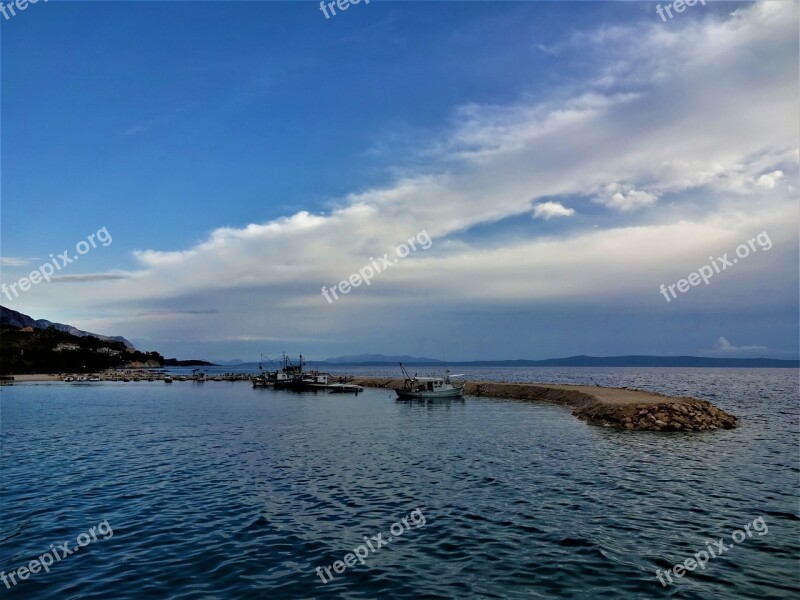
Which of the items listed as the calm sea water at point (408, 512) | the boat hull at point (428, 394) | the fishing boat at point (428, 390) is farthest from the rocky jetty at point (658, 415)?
the fishing boat at point (428, 390)

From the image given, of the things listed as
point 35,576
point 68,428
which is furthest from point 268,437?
point 35,576

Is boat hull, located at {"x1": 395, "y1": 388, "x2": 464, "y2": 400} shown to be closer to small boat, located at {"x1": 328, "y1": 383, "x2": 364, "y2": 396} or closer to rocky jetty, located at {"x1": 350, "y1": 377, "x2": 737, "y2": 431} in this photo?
small boat, located at {"x1": 328, "y1": 383, "x2": 364, "y2": 396}

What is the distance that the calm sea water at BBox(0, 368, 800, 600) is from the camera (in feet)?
48.2

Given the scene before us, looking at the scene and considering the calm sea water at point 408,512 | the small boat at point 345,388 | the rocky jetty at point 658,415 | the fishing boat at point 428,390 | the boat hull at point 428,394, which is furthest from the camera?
the small boat at point 345,388

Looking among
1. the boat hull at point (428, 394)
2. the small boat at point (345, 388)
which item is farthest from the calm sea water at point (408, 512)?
the small boat at point (345, 388)

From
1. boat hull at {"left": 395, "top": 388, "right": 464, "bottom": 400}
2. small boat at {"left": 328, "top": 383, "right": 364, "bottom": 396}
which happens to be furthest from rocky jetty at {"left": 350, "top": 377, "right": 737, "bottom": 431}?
small boat at {"left": 328, "top": 383, "right": 364, "bottom": 396}

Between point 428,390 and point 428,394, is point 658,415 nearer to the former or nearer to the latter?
point 428,394

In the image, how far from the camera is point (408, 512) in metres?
21.4

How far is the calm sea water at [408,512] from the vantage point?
578 inches

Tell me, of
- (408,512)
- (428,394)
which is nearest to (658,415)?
(408,512)

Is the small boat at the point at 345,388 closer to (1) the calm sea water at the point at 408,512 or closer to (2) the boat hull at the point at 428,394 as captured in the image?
(2) the boat hull at the point at 428,394

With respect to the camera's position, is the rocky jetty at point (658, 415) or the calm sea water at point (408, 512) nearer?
the calm sea water at point (408, 512)

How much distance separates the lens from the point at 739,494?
962 inches

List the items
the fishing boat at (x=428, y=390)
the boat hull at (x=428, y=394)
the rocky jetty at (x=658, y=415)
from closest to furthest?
the rocky jetty at (x=658, y=415)
the boat hull at (x=428, y=394)
the fishing boat at (x=428, y=390)
